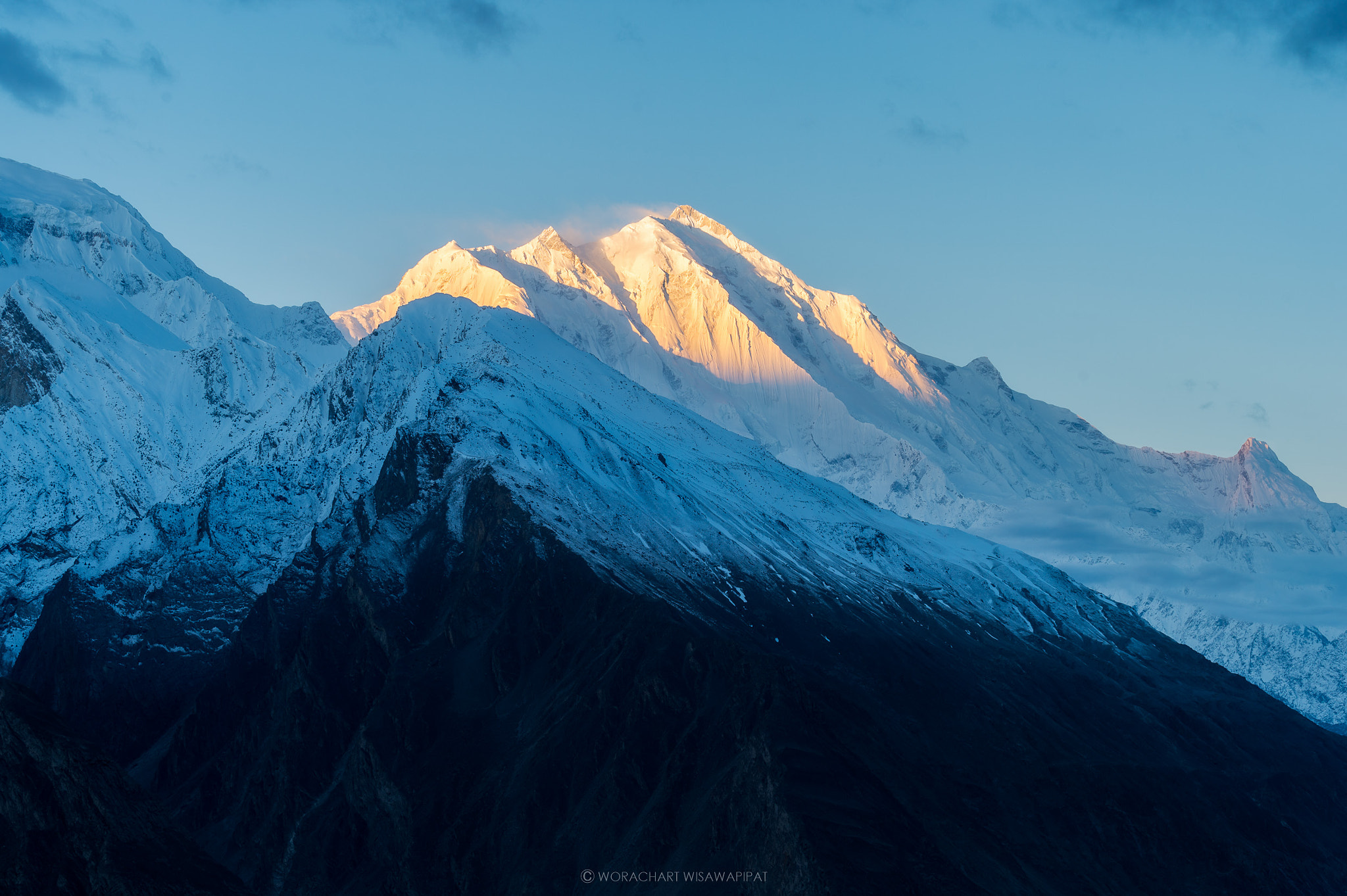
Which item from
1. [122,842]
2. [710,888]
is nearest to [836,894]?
[710,888]

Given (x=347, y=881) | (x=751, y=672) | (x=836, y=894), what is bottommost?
(x=347, y=881)

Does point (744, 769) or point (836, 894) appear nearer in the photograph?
point (836, 894)

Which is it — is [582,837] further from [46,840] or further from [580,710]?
[46,840]

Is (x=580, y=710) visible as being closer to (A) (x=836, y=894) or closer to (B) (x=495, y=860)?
(B) (x=495, y=860)

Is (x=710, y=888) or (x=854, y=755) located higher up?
(x=854, y=755)

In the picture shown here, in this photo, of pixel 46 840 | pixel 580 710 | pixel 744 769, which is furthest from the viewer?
pixel 580 710

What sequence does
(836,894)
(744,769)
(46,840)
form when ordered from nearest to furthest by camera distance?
(46,840)
(836,894)
(744,769)

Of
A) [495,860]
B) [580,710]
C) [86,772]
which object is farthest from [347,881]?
[86,772]
